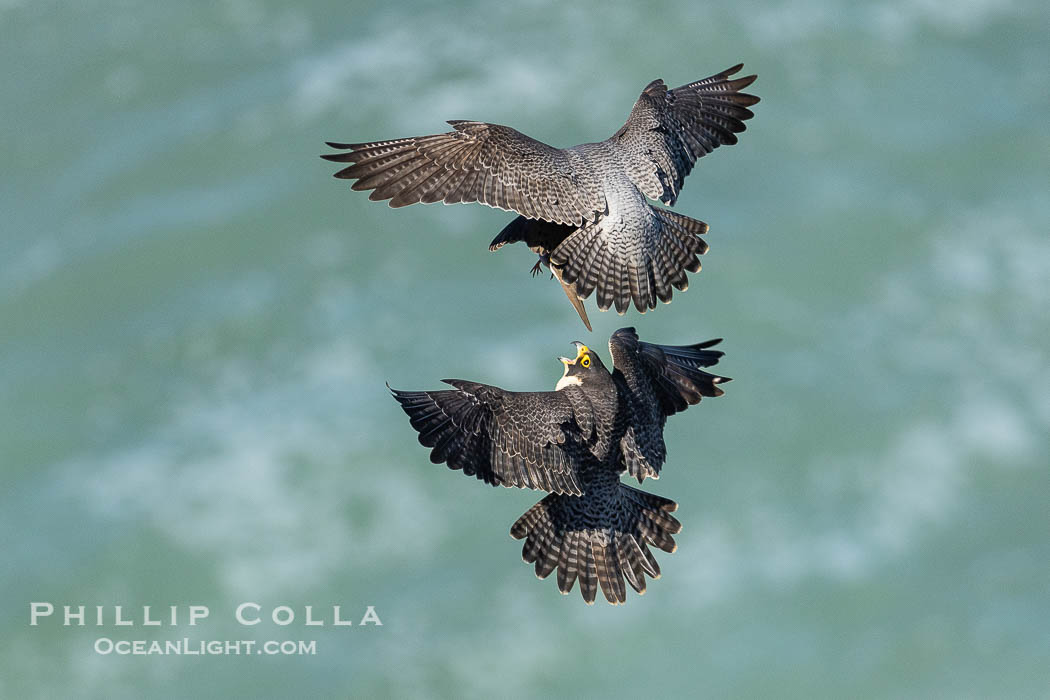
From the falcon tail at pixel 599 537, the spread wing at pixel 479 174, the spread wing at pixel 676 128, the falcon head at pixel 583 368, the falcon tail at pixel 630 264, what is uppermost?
the spread wing at pixel 676 128

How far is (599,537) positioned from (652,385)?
1472mm

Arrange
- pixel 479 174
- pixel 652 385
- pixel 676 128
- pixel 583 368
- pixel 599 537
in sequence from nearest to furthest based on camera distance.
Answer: pixel 583 368, pixel 479 174, pixel 599 537, pixel 652 385, pixel 676 128

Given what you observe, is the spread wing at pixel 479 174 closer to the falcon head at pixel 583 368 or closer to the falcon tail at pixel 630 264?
the falcon tail at pixel 630 264

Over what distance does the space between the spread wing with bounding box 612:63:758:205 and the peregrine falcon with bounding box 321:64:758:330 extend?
0.12 feet

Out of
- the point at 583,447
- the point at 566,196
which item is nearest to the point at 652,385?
the point at 583,447

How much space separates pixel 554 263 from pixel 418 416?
1.78 meters

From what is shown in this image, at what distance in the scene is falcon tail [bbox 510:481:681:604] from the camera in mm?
16141

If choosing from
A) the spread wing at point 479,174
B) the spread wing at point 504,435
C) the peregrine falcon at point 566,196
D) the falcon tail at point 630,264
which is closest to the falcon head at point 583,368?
the spread wing at point 504,435

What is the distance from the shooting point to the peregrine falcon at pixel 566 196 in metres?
15.5

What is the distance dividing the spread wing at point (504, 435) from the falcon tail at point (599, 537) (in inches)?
26.1

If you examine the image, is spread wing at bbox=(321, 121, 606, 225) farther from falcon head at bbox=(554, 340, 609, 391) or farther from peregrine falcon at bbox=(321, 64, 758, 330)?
falcon head at bbox=(554, 340, 609, 391)

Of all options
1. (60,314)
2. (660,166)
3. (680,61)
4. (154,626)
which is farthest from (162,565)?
(660,166)

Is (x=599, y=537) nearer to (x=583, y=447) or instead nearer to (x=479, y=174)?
(x=583, y=447)

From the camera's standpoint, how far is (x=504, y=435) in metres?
15.4
